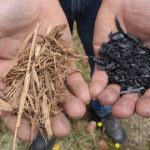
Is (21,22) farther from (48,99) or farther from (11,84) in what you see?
(48,99)

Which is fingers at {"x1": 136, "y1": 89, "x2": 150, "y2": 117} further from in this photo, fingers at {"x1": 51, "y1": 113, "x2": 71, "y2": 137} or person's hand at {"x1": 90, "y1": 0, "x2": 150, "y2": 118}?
fingers at {"x1": 51, "y1": 113, "x2": 71, "y2": 137}

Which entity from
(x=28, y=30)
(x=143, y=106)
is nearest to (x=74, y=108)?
(x=143, y=106)

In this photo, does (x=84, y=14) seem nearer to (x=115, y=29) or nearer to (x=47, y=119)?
(x=115, y=29)

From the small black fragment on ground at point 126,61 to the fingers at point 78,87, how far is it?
7.8 inches

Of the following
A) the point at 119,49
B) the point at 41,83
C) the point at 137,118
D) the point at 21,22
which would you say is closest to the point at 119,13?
the point at 119,49

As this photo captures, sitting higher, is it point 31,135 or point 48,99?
point 48,99

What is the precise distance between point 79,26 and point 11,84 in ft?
2.78

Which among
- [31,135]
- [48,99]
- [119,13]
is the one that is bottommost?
[31,135]

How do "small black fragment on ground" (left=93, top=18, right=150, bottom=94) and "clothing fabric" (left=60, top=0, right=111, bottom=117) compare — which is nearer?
"small black fragment on ground" (left=93, top=18, right=150, bottom=94)

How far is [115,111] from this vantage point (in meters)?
1.88

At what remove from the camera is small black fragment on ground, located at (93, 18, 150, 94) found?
2075mm

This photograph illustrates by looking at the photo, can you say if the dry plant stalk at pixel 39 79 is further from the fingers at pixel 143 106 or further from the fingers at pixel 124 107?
the fingers at pixel 143 106

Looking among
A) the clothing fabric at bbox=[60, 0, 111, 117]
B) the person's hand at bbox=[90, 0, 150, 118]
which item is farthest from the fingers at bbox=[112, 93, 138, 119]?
the clothing fabric at bbox=[60, 0, 111, 117]

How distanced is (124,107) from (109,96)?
99mm
